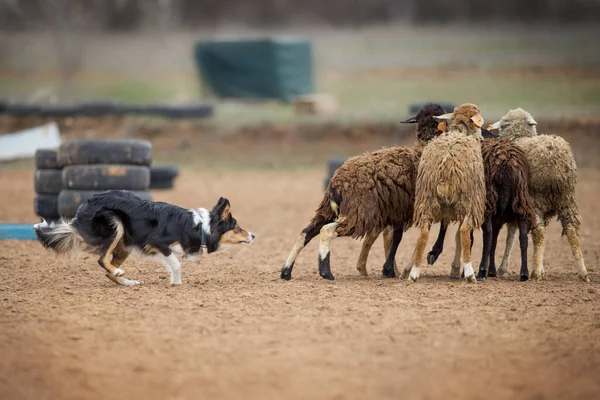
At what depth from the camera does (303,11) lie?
49312mm

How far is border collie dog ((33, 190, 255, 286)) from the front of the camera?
33.9ft

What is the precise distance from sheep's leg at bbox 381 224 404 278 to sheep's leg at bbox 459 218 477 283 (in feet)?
2.58

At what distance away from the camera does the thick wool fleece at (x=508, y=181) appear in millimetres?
10797

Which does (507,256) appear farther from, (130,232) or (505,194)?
(130,232)

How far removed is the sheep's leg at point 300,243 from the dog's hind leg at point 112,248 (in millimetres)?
1963

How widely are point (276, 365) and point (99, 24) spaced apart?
145 feet

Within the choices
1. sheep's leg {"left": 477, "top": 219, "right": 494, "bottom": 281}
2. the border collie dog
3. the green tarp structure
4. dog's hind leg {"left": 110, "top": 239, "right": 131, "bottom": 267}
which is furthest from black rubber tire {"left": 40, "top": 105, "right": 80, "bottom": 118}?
sheep's leg {"left": 477, "top": 219, "right": 494, "bottom": 281}

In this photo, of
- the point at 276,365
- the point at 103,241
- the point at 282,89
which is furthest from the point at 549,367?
the point at 282,89

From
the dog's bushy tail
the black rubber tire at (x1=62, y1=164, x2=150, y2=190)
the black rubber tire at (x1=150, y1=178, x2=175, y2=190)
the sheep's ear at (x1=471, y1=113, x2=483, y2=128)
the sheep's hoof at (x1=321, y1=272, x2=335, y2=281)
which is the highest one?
the sheep's ear at (x1=471, y1=113, x2=483, y2=128)

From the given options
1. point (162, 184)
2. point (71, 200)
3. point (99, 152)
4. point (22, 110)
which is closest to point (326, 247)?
point (99, 152)

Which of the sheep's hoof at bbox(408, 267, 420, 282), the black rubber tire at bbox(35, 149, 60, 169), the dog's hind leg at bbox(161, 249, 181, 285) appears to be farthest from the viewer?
the black rubber tire at bbox(35, 149, 60, 169)

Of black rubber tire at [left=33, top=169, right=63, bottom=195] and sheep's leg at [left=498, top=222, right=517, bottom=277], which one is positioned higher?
black rubber tire at [left=33, top=169, right=63, bottom=195]

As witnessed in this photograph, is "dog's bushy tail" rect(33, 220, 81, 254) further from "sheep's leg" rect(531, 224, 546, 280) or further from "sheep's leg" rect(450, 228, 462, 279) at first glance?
"sheep's leg" rect(531, 224, 546, 280)

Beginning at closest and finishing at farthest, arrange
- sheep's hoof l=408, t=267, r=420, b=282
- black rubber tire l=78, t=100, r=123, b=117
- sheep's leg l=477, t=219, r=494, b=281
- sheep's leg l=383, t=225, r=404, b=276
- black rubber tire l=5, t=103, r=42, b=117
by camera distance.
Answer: sheep's hoof l=408, t=267, r=420, b=282 < sheep's leg l=477, t=219, r=494, b=281 < sheep's leg l=383, t=225, r=404, b=276 < black rubber tire l=78, t=100, r=123, b=117 < black rubber tire l=5, t=103, r=42, b=117
